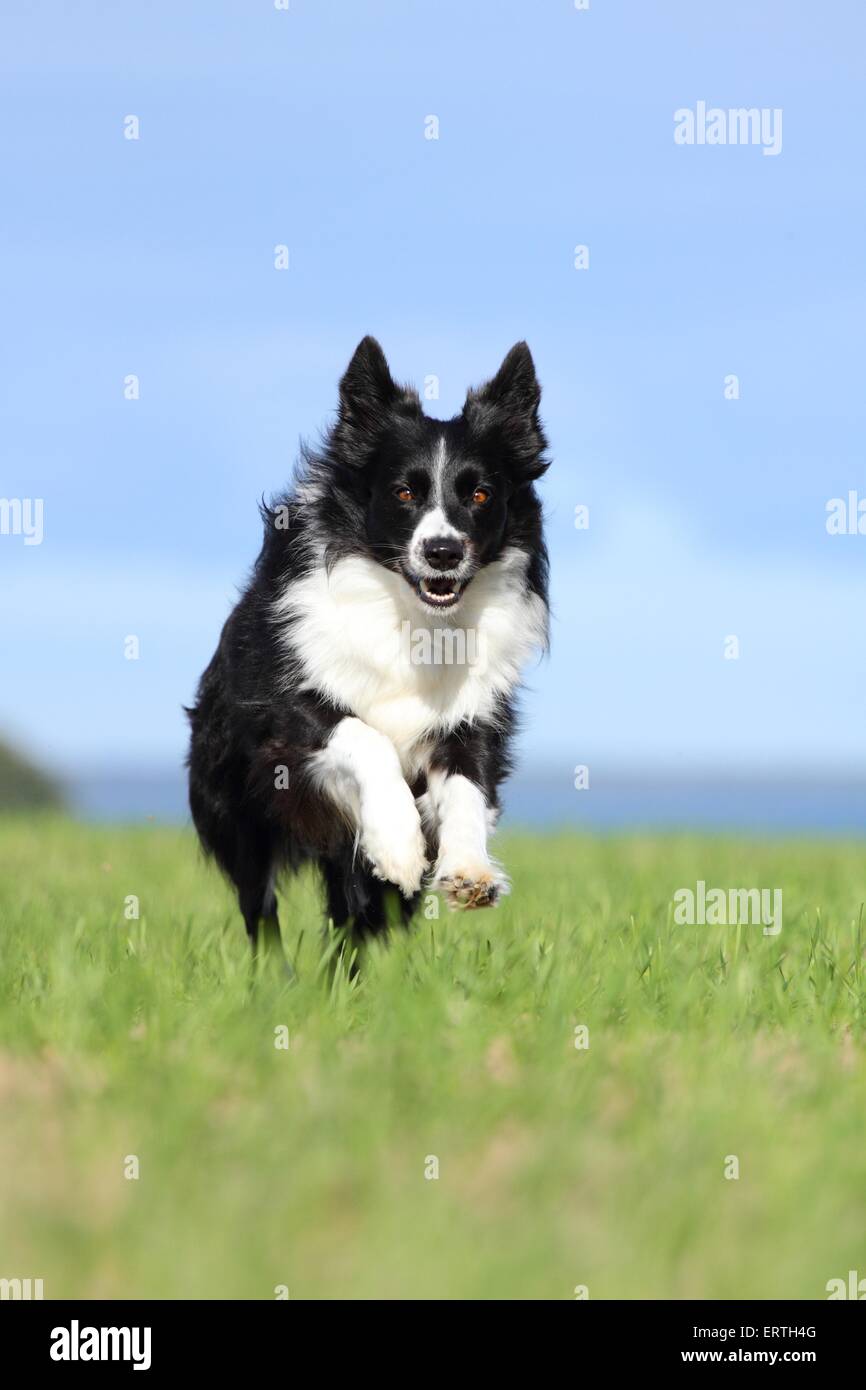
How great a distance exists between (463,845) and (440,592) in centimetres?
110

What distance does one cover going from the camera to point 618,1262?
2.89 meters

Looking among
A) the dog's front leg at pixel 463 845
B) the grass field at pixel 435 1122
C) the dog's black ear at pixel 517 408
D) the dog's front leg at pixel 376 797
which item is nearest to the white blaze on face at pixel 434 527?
the dog's black ear at pixel 517 408

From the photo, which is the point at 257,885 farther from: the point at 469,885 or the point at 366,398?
the point at 366,398

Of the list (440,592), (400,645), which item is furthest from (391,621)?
(440,592)

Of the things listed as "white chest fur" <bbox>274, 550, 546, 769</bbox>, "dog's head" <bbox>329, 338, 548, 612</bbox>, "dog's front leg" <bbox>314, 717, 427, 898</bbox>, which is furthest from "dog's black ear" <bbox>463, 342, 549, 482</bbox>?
"dog's front leg" <bbox>314, 717, 427, 898</bbox>

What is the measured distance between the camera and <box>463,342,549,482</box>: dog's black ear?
6469mm

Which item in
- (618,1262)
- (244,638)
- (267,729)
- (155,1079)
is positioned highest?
(244,638)

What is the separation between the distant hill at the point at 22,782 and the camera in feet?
89.3

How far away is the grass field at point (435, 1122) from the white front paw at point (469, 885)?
267 millimetres

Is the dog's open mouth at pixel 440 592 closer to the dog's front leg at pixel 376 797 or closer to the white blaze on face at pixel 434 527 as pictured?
the white blaze on face at pixel 434 527

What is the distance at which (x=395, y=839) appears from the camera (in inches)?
218
